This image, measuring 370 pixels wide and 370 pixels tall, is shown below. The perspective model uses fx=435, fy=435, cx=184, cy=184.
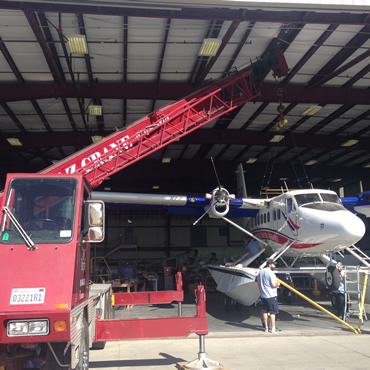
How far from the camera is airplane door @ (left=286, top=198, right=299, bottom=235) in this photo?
515 inches

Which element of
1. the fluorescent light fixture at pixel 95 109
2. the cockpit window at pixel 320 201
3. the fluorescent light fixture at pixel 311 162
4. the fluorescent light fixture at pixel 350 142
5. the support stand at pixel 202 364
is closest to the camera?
the support stand at pixel 202 364

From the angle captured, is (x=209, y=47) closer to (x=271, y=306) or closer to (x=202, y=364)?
(x=271, y=306)

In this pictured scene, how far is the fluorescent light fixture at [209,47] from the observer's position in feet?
38.7

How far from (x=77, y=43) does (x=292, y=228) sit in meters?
8.15

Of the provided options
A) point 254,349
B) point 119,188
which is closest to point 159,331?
point 254,349

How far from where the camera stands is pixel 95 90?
14875 millimetres

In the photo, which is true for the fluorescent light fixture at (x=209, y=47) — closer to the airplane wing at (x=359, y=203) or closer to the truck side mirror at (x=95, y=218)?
the truck side mirror at (x=95, y=218)

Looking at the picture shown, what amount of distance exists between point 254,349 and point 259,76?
886 cm

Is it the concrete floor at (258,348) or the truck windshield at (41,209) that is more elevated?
the truck windshield at (41,209)

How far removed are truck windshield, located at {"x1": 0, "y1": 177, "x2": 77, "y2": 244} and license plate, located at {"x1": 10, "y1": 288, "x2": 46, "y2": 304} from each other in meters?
0.58

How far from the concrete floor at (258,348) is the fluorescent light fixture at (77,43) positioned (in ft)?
24.6

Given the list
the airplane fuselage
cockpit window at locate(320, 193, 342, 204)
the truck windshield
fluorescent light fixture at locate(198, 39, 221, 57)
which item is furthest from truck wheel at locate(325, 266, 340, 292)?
the truck windshield

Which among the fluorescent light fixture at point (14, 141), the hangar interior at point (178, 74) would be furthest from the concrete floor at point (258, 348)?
the fluorescent light fixture at point (14, 141)

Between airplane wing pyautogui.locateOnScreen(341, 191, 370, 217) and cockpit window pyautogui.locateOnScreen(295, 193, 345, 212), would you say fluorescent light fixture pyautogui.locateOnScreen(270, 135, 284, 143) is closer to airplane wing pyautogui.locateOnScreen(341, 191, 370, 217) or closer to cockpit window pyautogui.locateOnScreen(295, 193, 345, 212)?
airplane wing pyautogui.locateOnScreen(341, 191, 370, 217)
